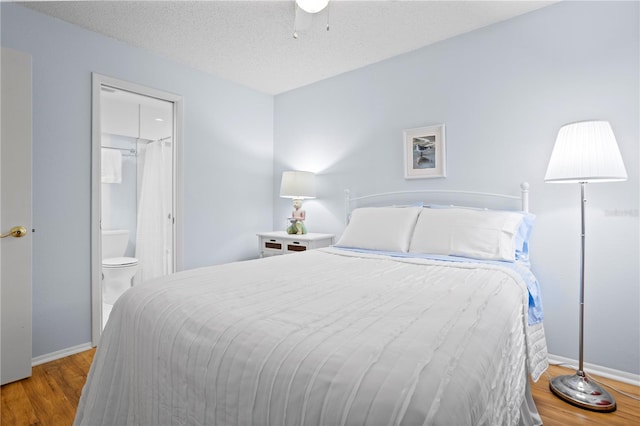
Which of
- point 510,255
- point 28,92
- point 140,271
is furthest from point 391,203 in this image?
point 140,271

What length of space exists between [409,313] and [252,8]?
2.32m

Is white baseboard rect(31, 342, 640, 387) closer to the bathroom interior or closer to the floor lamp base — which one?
the floor lamp base

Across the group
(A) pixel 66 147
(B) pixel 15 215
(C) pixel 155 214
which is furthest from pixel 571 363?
(C) pixel 155 214

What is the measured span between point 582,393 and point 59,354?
3.47 metres

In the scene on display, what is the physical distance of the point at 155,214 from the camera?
425 cm

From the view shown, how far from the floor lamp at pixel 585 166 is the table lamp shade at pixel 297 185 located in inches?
84.4

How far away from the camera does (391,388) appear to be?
2.28ft

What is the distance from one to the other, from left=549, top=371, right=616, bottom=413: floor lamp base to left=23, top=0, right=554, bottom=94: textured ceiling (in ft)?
8.06

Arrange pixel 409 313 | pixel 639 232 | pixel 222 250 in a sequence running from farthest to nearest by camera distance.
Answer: pixel 222 250, pixel 639 232, pixel 409 313

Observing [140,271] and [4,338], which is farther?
[140,271]

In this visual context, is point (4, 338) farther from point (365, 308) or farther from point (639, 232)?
point (639, 232)

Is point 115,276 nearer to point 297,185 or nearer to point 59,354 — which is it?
point 59,354

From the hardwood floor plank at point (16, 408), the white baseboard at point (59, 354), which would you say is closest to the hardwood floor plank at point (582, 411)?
the hardwood floor plank at point (16, 408)

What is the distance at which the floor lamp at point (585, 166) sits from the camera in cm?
177
